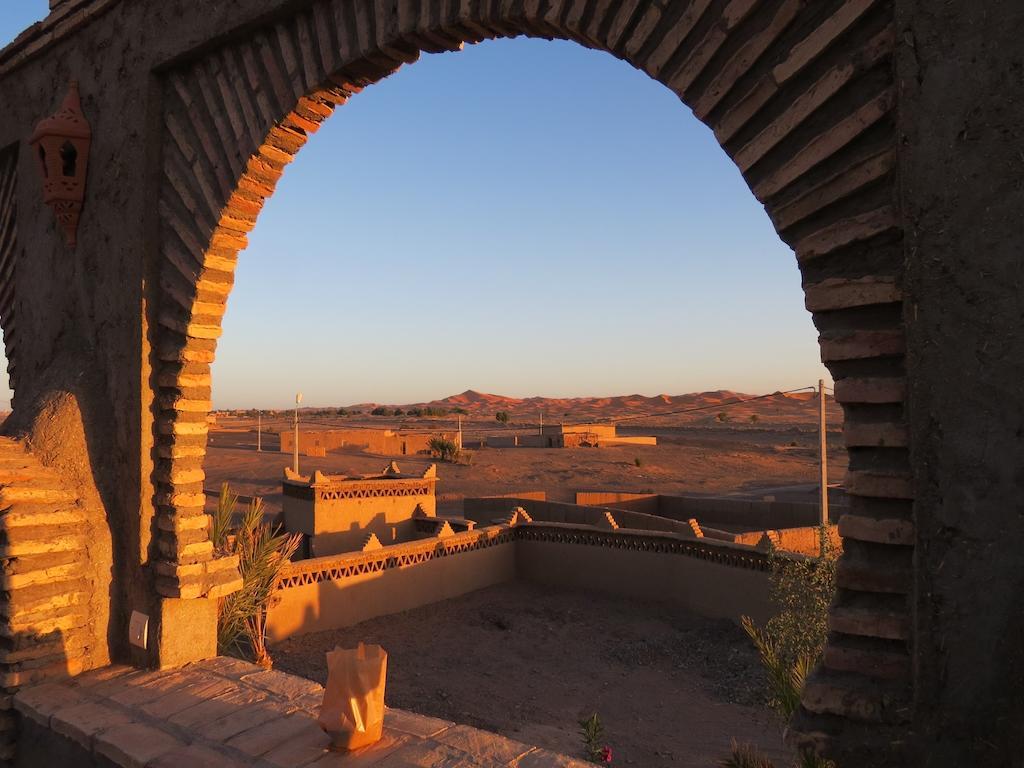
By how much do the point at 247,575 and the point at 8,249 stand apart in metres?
3.45

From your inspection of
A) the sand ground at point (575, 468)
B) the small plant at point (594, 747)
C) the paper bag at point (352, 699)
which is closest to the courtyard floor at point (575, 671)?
the small plant at point (594, 747)

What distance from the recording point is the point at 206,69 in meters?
3.84

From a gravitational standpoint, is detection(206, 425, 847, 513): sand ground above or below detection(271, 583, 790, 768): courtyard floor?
above

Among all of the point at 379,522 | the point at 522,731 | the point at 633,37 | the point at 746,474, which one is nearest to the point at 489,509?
the point at 379,522

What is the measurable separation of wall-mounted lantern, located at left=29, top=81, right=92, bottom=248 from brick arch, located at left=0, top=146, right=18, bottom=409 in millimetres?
893

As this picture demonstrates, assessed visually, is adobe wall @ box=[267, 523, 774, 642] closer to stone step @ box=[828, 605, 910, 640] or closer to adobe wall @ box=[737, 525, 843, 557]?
adobe wall @ box=[737, 525, 843, 557]

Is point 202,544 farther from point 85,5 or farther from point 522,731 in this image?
point 522,731

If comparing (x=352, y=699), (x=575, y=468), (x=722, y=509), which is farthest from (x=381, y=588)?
(x=575, y=468)

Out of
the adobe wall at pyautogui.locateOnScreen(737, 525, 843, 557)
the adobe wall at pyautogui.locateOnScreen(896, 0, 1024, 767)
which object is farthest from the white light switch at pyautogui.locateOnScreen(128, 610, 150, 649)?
the adobe wall at pyautogui.locateOnScreen(737, 525, 843, 557)

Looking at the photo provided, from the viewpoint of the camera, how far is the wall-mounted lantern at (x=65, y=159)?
167 inches

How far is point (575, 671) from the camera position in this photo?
8344 mm

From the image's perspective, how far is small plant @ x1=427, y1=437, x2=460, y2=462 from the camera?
28.4m

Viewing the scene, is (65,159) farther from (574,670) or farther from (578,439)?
(578,439)

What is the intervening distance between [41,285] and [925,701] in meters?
5.09
